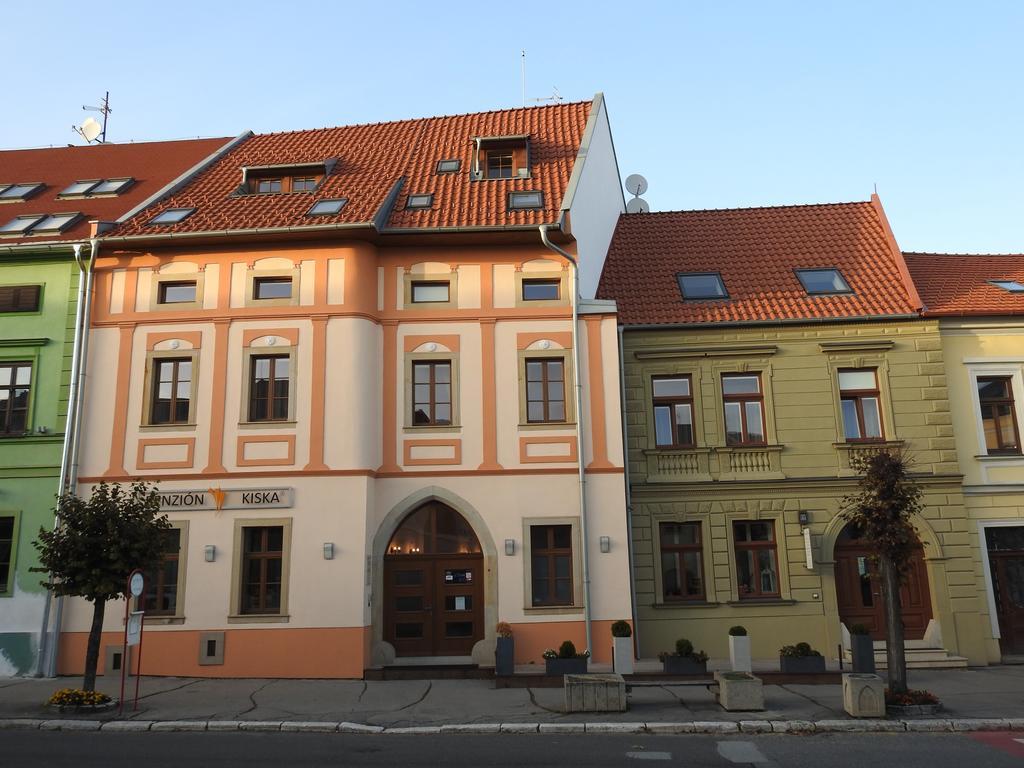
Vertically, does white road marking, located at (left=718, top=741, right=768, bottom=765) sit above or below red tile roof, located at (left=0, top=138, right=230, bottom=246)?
below

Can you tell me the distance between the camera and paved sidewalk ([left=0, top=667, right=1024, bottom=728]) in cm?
1227

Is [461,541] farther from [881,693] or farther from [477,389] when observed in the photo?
[881,693]

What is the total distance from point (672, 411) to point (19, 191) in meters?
18.4

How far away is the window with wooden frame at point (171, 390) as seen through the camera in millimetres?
17297

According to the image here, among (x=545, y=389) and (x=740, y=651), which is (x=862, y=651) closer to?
(x=740, y=651)

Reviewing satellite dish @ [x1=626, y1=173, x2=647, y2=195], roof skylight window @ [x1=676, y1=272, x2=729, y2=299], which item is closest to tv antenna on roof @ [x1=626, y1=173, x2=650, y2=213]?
satellite dish @ [x1=626, y1=173, x2=647, y2=195]

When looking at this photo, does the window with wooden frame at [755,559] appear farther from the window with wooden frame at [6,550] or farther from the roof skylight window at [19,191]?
the roof skylight window at [19,191]

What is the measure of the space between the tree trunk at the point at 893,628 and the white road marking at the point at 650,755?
453 cm

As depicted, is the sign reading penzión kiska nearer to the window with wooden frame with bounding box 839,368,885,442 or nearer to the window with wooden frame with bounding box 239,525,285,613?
the window with wooden frame with bounding box 239,525,285,613

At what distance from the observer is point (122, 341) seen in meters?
17.6

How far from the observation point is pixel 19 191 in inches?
866

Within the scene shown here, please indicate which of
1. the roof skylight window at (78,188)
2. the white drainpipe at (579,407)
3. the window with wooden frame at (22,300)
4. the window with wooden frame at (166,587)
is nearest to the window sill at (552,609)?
the white drainpipe at (579,407)

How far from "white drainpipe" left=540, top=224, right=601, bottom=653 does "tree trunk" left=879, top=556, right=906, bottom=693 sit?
553 centimetres

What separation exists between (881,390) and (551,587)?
8917mm
